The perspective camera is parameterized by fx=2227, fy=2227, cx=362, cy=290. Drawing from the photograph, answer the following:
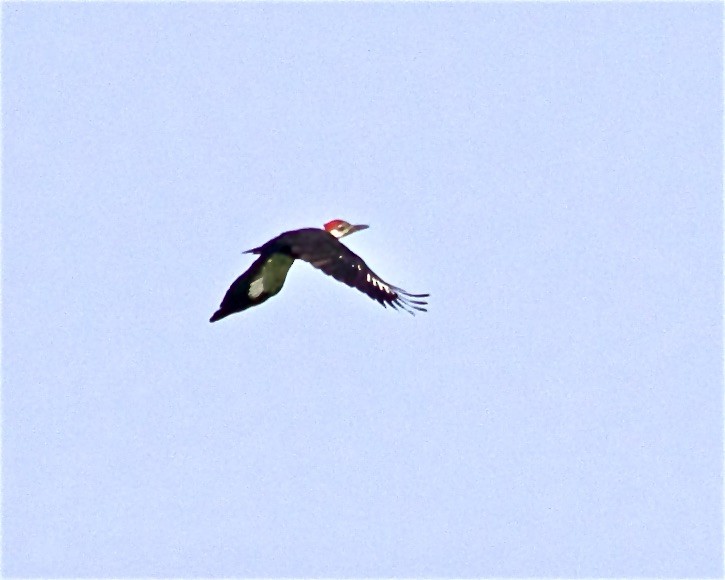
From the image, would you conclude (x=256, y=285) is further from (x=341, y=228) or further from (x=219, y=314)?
(x=341, y=228)

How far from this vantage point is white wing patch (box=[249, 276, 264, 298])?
95.7 feet

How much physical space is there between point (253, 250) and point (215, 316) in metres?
1.16

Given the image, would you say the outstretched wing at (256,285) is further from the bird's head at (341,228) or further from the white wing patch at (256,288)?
the bird's head at (341,228)

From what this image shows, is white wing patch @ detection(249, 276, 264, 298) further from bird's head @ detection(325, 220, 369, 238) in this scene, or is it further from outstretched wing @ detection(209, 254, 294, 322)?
bird's head @ detection(325, 220, 369, 238)

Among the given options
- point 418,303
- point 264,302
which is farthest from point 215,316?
point 418,303

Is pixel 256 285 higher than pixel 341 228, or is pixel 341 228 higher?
pixel 341 228

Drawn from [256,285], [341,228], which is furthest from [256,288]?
[341,228]

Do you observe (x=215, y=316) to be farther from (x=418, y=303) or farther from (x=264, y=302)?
(x=418, y=303)

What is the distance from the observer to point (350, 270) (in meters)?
28.2

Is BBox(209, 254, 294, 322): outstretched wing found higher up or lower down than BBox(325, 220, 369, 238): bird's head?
lower down

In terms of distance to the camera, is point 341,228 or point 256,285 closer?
point 256,285

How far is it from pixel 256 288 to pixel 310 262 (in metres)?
1.25

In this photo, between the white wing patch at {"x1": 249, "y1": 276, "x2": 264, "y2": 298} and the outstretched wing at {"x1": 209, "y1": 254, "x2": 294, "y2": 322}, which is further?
the white wing patch at {"x1": 249, "y1": 276, "x2": 264, "y2": 298}

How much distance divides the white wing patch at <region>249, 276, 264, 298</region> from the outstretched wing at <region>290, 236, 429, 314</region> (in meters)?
0.89
